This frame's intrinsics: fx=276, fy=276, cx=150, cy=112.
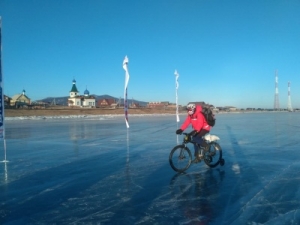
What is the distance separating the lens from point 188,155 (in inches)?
307

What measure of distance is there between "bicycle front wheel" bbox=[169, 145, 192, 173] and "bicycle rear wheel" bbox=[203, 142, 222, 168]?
0.70 m

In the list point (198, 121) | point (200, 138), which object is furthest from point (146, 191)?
point (198, 121)

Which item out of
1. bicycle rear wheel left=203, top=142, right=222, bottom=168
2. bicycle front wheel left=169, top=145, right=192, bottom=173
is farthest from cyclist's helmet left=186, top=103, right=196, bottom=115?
bicycle rear wheel left=203, top=142, right=222, bottom=168

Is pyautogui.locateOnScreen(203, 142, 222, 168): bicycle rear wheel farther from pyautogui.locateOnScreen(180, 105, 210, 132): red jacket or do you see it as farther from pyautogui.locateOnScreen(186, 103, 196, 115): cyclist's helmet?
pyautogui.locateOnScreen(186, 103, 196, 115): cyclist's helmet

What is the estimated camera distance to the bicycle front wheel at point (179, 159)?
7652 millimetres

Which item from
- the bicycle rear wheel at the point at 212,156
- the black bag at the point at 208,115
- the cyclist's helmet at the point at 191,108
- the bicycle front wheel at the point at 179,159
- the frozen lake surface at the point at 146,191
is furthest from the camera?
the bicycle rear wheel at the point at 212,156

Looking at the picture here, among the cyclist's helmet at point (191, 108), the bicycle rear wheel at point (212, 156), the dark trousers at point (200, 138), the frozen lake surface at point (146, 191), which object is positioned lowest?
the frozen lake surface at point (146, 191)

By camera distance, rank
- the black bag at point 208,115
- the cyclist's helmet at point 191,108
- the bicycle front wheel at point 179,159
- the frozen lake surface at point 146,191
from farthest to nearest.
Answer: the black bag at point 208,115 < the cyclist's helmet at point 191,108 < the bicycle front wheel at point 179,159 < the frozen lake surface at point 146,191

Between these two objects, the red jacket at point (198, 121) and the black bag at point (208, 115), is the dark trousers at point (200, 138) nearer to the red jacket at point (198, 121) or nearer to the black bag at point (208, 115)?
the red jacket at point (198, 121)

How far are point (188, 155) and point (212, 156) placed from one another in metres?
0.94

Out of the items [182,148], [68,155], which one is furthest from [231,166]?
[68,155]

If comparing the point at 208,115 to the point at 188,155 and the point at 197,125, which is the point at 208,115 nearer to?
the point at 197,125

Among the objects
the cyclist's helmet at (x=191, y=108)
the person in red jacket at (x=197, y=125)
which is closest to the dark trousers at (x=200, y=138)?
the person in red jacket at (x=197, y=125)

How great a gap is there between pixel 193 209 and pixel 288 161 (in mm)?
5533
